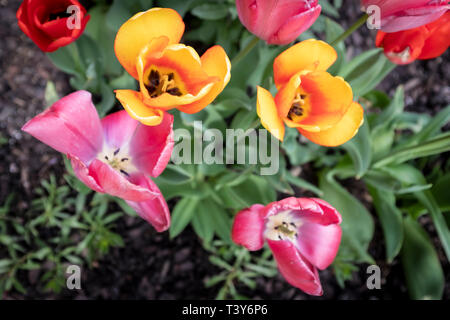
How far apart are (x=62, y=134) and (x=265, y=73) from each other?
23.3 inches

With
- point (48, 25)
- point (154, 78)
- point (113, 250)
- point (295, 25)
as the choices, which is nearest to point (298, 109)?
point (295, 25)

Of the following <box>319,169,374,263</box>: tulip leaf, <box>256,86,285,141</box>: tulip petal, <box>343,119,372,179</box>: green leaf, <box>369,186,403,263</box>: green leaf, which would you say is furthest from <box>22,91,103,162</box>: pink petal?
<box>369,186,403,263</box>: green leaf

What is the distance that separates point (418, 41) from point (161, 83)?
538 millimetres

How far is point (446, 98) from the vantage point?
6.06ft

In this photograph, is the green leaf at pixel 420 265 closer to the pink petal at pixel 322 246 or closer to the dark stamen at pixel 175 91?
the pink petal at pixel 322 246

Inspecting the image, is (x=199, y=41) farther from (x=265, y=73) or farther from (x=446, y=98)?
(x=446, y=98)

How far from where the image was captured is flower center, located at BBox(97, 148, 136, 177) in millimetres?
918

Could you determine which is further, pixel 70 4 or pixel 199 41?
pixel 199 41

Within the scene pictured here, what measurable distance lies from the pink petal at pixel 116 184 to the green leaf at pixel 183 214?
0.55 metres

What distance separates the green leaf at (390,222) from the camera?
1.30 metres

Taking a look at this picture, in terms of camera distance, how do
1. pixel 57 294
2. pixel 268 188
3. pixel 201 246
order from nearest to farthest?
pixel 268 188, pixel 57 294, pixel 201 246

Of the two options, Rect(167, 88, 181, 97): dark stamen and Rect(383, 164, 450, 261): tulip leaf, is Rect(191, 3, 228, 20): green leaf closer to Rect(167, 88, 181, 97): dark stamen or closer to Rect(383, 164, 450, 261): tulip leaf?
Rect(167, 88, 181, 97): dark stamen

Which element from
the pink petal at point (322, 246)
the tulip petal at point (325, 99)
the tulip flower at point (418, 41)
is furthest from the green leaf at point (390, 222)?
the tulip petal at point (325, 99)
